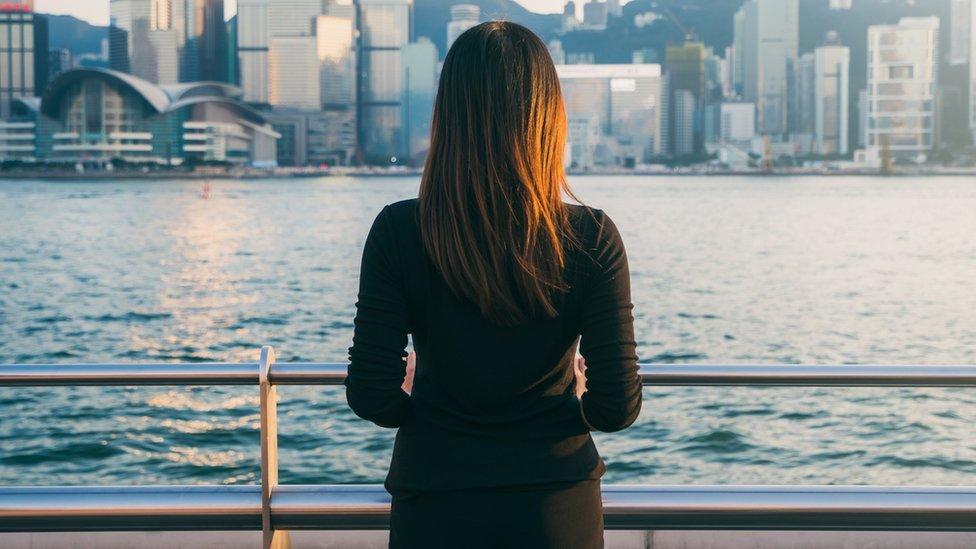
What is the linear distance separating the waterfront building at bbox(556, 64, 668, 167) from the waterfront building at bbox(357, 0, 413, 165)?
21.9 meters

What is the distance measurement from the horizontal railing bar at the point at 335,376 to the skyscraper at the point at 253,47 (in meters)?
136

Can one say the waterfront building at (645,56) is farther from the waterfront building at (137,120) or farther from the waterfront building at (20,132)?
the waterfront building at (20,132)

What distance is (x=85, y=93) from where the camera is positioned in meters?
105

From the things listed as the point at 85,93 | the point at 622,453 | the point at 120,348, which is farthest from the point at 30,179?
the point at 622,453

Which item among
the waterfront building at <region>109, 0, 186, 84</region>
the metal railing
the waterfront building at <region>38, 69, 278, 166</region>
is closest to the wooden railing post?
the metal railing

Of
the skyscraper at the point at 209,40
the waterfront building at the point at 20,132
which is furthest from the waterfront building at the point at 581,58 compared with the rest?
the waterfront building at the point at 20,132

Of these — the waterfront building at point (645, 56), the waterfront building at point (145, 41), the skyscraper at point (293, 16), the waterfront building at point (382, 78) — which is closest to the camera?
the waterfront building at point (382, 78)

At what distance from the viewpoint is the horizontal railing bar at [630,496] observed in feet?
A: 7.43

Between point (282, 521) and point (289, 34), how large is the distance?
151204 mm

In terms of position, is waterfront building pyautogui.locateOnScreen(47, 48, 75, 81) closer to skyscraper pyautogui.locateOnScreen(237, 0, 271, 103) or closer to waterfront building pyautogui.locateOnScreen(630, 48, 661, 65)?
skyscraper pyautogui.locateOnScreen(237, 0, 271, 103)

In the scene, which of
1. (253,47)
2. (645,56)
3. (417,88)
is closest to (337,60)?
(417,88)

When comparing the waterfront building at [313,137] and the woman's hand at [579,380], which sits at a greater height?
the waterfront building at [313,137]

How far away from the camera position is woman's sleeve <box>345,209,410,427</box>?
1459 millimetres

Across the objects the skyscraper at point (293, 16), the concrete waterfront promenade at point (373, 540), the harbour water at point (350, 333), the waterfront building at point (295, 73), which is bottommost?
the harbour water at point (350, 333)
